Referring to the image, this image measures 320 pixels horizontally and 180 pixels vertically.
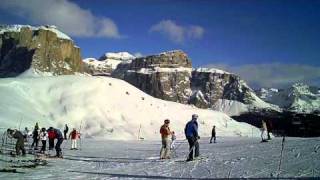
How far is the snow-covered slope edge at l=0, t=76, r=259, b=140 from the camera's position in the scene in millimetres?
69500

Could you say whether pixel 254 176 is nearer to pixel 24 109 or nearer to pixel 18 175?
pixel 18 175

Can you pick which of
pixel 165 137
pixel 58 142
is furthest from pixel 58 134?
pixel 165 137

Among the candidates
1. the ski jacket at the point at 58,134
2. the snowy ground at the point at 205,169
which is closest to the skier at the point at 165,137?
the snowy ground at the point at 205,169

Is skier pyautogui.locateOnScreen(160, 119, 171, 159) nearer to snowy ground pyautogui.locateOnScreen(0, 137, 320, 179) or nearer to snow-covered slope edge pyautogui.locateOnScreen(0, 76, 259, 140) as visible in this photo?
snowy ground pyautogui.locateOnScreen(0, 137, 320, 179)

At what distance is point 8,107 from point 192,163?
54.2 meters

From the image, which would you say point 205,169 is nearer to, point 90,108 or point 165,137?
point 165,137

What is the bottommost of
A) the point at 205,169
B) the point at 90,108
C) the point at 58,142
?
the point at 205,169

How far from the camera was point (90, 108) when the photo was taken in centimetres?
7538

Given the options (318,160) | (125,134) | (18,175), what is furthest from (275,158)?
(125,134)

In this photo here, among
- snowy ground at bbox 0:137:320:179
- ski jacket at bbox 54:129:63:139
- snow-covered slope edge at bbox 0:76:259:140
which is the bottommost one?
snowy ground at bbox 0:137:320:179

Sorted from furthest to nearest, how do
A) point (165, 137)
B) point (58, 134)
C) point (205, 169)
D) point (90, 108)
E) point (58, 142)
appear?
point (90, 108) < point (58, 134) < point (58, 142) < point (165, 137) < point (205, 169)

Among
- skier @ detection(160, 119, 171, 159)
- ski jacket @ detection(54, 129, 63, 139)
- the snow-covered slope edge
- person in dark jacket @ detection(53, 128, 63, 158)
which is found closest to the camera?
skier @ detection(160, 119, 171, 159)

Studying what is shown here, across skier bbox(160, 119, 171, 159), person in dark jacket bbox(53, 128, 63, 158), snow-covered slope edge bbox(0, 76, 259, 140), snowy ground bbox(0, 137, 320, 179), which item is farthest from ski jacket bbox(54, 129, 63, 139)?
snow-covered slope edge bbox(0, 76, 259, 140)

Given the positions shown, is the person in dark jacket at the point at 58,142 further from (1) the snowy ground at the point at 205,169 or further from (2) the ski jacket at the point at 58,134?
(1) the snowy ground at the point at 205,169
